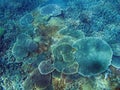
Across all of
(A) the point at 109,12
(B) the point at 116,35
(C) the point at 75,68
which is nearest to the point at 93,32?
(B) the point at 116,35

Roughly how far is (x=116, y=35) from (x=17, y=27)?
3.24 metres

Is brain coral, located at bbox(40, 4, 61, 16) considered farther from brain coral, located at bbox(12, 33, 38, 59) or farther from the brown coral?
the brown coral

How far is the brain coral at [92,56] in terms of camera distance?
4.59 metres

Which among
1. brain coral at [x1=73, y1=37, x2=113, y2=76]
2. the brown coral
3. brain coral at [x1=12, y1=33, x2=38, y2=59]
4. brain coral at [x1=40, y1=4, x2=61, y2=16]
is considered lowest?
the brown coral

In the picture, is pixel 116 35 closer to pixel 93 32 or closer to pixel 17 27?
pixel 93 32

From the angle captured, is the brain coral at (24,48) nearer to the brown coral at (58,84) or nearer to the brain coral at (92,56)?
the brown coral at (58,84)

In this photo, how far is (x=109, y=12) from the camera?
6652mm

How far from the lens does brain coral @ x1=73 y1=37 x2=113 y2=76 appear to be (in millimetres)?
4590

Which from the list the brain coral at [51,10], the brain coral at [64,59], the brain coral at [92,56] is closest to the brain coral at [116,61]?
the brain coral at [92,56]

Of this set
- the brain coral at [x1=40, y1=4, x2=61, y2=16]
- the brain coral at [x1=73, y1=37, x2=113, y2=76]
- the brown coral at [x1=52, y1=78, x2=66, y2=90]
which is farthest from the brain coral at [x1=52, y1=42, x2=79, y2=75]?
the brain coral at [x1=40, y1=4, x2=61, y2=16]

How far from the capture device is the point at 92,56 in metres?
4.65

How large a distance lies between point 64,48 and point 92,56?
74cm

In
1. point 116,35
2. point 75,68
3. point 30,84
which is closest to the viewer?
point 75,68

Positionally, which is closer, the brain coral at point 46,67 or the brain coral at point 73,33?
the brain coral at point 46,67
